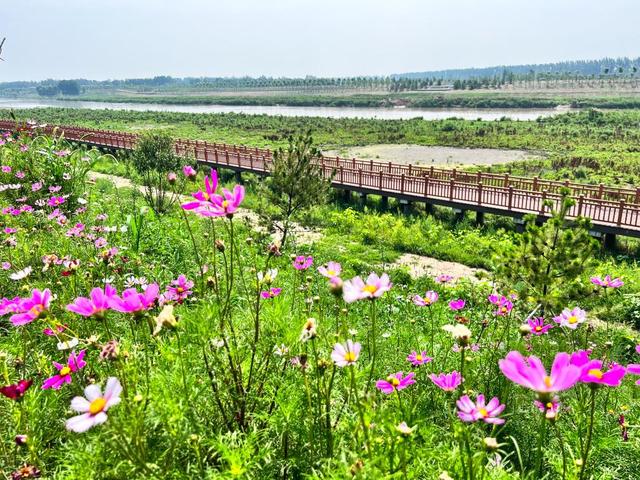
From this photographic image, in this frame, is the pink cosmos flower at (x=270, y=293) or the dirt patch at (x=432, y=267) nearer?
the pink cosmos flower at (x=270, y=293)

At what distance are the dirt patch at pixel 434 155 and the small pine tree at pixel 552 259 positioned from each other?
27888mm

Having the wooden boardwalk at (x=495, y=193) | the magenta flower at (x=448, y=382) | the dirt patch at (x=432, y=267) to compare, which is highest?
the magenta flower at (x=448, y=382)

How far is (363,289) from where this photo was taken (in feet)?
5.93

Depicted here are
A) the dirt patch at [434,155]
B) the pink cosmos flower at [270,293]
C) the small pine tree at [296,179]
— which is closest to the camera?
the pink cosmos flower at [270,293]

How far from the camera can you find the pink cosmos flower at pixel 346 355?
175cm

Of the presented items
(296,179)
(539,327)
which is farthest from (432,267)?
(539,327)

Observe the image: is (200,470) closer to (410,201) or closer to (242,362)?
(242,362)

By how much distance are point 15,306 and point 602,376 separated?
2.52 meters

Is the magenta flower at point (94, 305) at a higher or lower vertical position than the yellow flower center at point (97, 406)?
higher

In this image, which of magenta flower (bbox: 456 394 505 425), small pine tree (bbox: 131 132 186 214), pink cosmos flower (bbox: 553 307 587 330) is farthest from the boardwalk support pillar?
magenta flower (bbox: 456 394 505 425)

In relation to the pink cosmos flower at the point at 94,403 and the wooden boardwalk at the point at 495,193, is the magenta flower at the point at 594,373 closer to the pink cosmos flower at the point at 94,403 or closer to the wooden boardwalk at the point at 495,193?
the pink cosmos flower at the point at 94,403

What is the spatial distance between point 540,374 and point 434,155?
3948cm

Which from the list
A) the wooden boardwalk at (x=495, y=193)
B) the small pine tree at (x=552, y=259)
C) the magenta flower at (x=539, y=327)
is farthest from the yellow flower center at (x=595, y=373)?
the wooden boardwalk at (x=495, y=193)

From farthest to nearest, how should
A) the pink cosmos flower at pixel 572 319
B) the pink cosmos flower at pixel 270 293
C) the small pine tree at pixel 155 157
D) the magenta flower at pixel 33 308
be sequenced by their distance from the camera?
the small pine tree at pixel 155 157, the pink cosmos flower at pixel 270 293, the pink cosmos flower at pixel 572 319, the magenta flower at pixel 33 308
